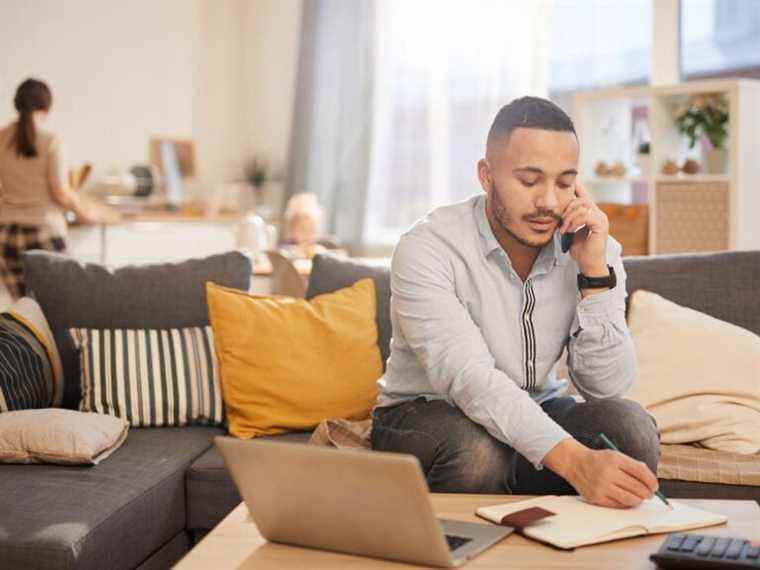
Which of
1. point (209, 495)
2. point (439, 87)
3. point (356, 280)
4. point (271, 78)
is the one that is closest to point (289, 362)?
point (356, 280)

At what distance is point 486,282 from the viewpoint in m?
2.37

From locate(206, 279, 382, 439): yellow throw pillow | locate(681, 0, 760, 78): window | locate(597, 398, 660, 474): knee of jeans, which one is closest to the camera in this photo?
locate(597, 398, 660, 474): knee of jeans

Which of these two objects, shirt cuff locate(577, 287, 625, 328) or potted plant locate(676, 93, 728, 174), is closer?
shirt cuff locate(577, 287, 625, 328)

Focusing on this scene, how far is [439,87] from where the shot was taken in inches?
262

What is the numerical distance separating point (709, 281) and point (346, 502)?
175 cm

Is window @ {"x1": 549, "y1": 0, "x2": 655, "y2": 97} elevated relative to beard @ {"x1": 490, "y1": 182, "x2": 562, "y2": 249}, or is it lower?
elevated

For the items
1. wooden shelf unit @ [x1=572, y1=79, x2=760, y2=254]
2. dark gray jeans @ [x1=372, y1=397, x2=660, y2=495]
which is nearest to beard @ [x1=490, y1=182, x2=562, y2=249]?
dark gray jeans @ [x1=372, y1=397, x2=660, y2=495]

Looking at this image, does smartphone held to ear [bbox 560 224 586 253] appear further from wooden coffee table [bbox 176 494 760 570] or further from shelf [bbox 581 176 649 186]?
shelf [bbox 581 176 649 186]

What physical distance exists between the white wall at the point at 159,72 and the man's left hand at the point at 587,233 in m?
4.70

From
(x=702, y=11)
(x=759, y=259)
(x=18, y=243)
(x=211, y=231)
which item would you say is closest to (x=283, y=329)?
(x=759, y=259)

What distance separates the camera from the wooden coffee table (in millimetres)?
1599

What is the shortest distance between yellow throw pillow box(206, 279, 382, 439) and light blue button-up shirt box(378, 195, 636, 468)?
507 millimetres

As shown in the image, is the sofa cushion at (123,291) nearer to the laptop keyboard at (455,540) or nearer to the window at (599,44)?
the laptop keyboard at (455,540)

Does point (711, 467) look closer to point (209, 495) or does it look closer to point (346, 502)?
point (209, 495)
